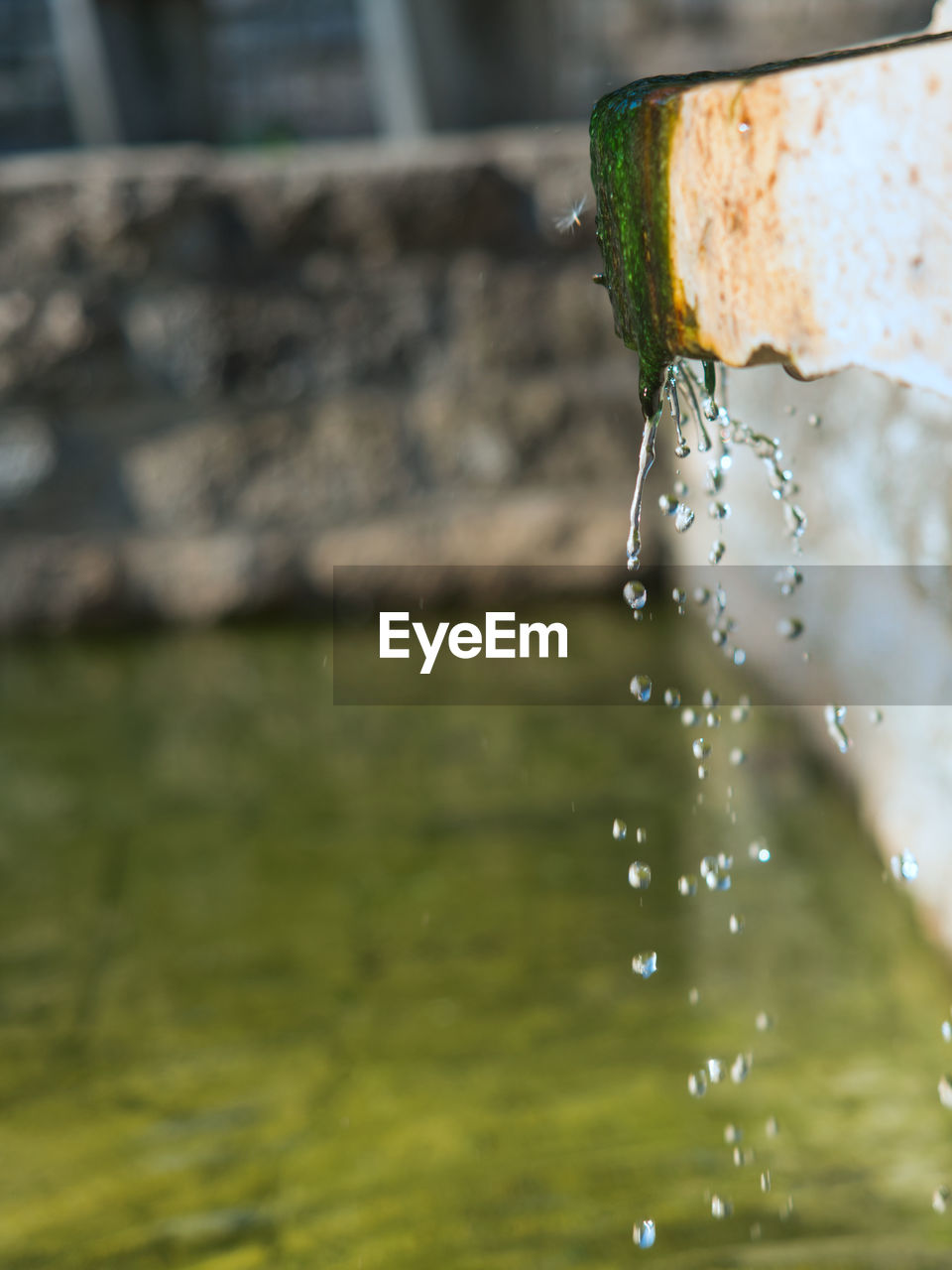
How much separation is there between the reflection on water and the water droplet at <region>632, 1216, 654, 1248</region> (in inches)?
0.4

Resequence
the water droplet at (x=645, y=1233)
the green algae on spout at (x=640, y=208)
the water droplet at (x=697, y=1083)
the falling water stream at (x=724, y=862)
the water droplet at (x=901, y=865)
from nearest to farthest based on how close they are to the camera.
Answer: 1. the green algae on spout at (x=640, y=208)
2. the falling water stream at (x=724, y=862)
3. the water droplet at (x=645, y=1233)
4. the water droplet at (x=697, y=1083)
5. the water droplet at (x=901, y=865)

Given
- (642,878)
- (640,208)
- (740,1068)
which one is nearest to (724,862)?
(642,878)

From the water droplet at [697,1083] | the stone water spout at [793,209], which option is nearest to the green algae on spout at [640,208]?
the stone water spout at [793,209]

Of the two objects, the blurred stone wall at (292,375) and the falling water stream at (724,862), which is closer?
the falling water stream at (724,862)

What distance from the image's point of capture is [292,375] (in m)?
2.69

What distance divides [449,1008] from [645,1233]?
406mm

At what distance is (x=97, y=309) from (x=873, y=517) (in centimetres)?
166

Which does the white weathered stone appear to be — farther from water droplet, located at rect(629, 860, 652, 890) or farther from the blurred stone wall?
the blurred stone wall

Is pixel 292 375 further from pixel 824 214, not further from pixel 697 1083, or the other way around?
pixel 824 214

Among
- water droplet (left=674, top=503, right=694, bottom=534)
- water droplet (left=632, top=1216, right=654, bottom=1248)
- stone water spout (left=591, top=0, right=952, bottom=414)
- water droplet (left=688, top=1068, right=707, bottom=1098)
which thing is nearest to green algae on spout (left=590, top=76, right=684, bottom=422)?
stone water spout (left=591, top=0, right=952, bottom=414)

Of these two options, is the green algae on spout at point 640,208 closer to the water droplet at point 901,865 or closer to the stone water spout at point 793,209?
the stone water spout at point 793,209

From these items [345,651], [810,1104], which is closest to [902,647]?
[810,1104]

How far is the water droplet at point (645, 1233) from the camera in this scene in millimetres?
997

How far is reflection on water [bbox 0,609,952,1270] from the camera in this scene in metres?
1.04
